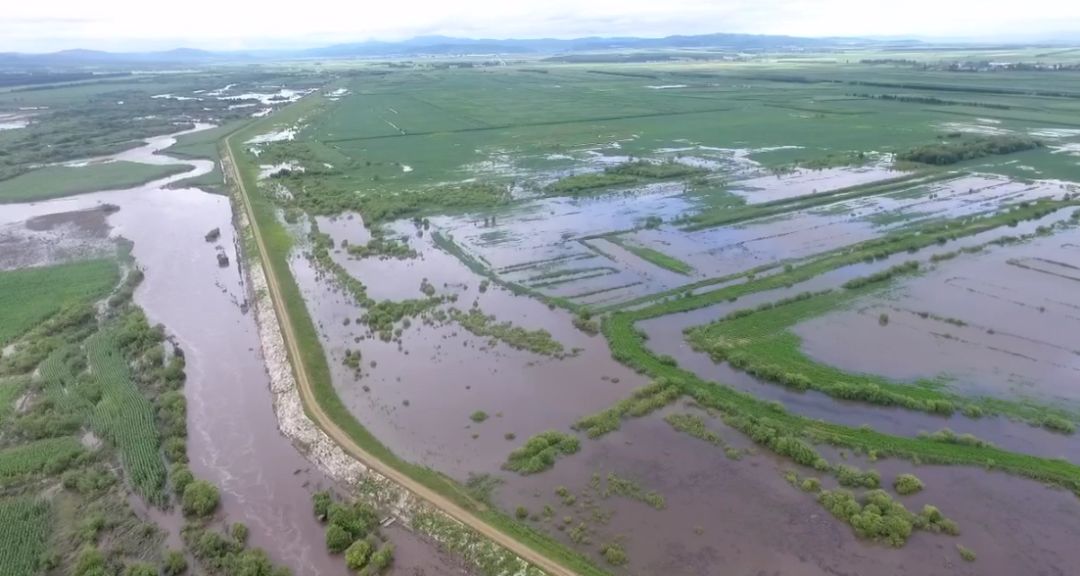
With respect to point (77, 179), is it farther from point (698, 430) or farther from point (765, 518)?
point (765, 518)

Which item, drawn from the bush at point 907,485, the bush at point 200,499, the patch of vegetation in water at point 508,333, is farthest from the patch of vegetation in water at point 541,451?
the bush at point 907,485

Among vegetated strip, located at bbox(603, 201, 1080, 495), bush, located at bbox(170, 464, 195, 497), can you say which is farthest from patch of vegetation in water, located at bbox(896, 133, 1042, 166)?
bush, located at bbox(170, 464, 195, 497)

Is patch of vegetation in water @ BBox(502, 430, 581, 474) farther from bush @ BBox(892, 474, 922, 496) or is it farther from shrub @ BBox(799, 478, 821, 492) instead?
bush @ BBox(892, 474, 922, 496)

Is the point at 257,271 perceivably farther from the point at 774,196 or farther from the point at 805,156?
the point at 805,156

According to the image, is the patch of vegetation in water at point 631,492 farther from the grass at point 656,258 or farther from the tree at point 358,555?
the grass at point 656,258

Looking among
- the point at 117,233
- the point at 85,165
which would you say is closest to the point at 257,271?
the point at 117,233

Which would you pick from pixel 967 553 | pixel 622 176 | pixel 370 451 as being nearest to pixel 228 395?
pixel 370 451
